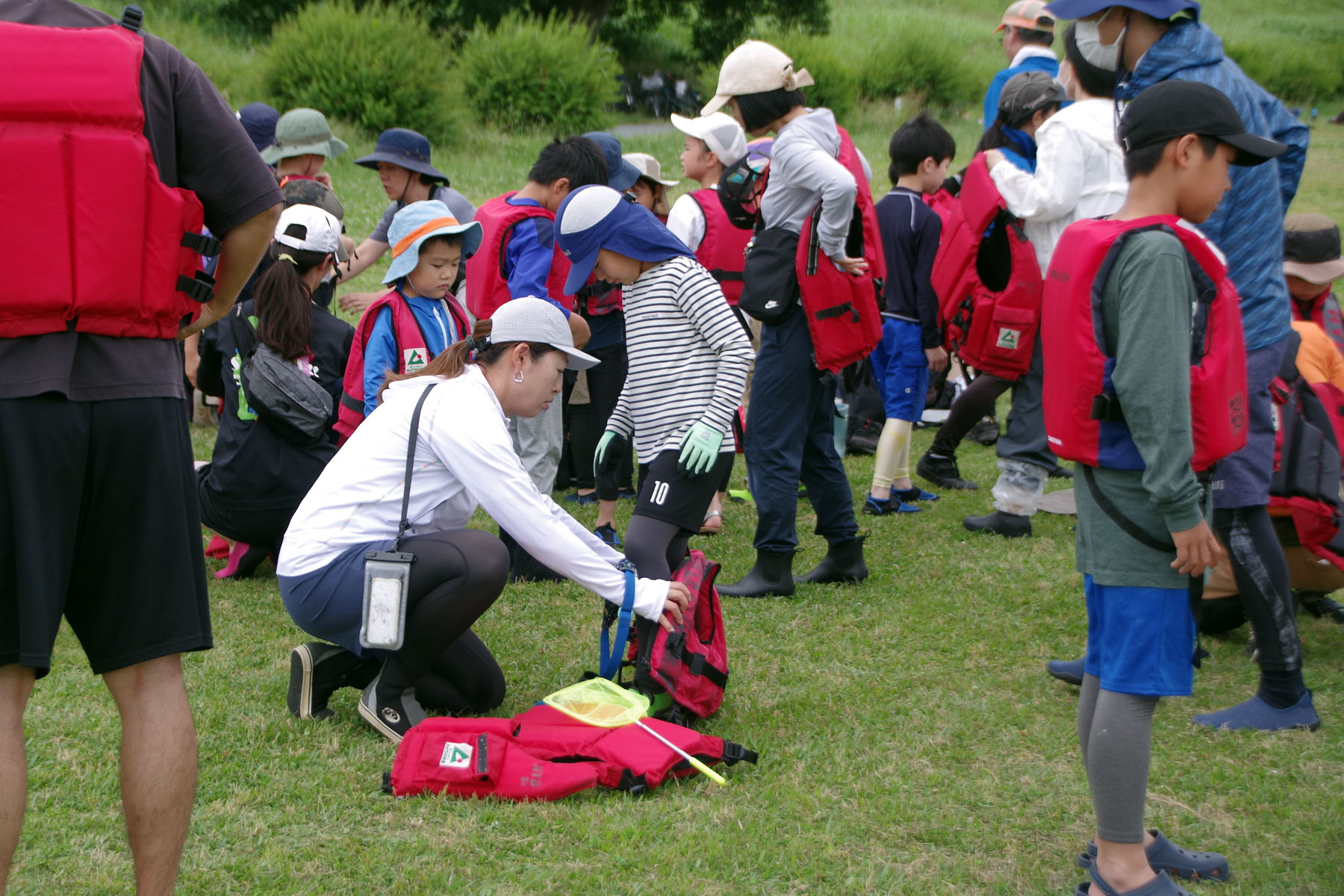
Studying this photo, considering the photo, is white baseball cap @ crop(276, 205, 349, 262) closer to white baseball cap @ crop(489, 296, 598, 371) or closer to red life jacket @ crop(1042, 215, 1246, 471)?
white baseball cap @ crop(489, 296, 598, 371)

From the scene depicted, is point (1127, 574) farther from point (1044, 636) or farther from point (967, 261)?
point (967, 261)

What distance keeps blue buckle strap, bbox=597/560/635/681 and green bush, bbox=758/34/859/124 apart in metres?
21.1

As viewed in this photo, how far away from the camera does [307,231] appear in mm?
4879

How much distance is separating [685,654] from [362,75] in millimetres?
16287

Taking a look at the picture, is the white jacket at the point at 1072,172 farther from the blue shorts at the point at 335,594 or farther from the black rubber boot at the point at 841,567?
the blue shorts at the point at 335,594

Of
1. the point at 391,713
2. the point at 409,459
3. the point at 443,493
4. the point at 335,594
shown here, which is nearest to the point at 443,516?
the point at 443,493

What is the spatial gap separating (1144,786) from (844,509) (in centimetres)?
262

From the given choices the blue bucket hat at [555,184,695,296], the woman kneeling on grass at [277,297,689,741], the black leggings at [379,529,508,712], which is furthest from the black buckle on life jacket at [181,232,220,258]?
the blue bucket hat at [555,184,695,296]

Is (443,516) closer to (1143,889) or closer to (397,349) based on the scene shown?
(397,349)

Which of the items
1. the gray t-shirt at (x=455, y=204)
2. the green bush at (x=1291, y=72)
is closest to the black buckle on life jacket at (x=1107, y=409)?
the gray t-shirt at (x=455, y=204)

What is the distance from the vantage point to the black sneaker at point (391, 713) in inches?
143

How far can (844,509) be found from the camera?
515 cm

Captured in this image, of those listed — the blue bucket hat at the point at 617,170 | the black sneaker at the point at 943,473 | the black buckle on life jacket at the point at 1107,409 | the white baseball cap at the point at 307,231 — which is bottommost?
the black sneaker at the point at 943,473

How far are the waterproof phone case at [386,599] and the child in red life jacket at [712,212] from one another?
2.64 m
